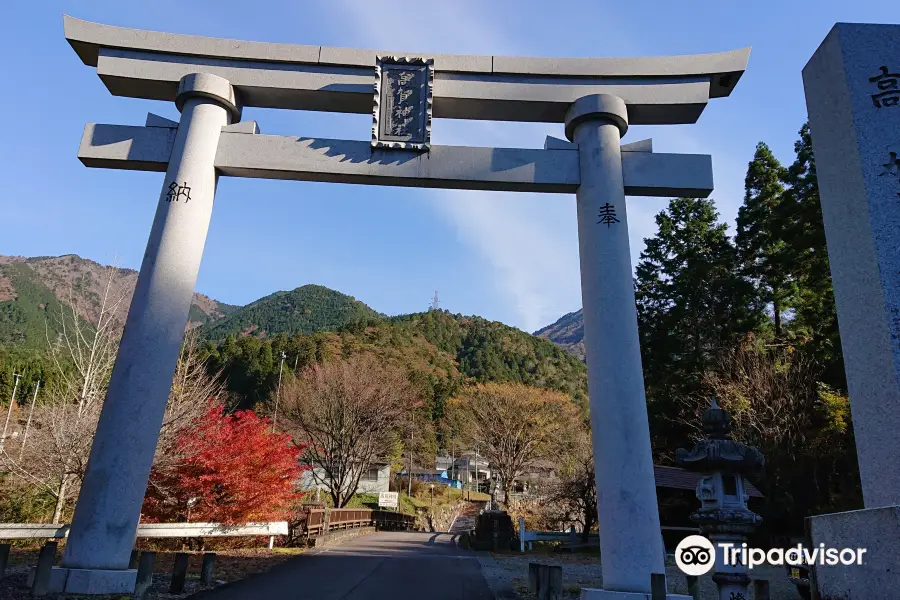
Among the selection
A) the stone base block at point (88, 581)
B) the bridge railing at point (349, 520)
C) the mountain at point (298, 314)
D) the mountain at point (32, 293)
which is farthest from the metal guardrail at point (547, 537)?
the mountain at point (298, 314)

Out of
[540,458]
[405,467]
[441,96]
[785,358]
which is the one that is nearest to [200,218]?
[441,96]

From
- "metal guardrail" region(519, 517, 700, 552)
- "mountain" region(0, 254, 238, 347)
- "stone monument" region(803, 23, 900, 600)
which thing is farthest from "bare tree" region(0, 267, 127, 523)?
"mountain" region(0, 254, 238, 347)

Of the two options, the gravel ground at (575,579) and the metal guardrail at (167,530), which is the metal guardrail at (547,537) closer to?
the gravel ground at (575,579)

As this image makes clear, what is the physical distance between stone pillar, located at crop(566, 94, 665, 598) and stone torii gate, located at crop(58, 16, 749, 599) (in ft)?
0.08

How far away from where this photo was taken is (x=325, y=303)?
368 feet

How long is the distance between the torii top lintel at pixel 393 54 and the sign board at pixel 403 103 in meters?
0.18

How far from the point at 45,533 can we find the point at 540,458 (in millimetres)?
25434

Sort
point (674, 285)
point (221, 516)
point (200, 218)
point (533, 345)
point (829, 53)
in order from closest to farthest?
1. point (829, 53)
2. point (200, 218)
3. point (221, 516)
4. point (674, 285)
5. point (533, 345)

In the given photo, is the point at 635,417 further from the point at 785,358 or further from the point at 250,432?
the point at 785,358

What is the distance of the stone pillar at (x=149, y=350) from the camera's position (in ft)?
23.2

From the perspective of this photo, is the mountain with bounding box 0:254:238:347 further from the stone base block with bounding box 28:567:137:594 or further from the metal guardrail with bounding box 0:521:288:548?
the stone base block with bounding box 28:567:137:594

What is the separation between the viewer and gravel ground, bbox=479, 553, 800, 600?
392 inches

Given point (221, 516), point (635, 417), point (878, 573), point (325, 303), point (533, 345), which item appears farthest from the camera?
point (325, 303)

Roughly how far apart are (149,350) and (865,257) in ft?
25.9
